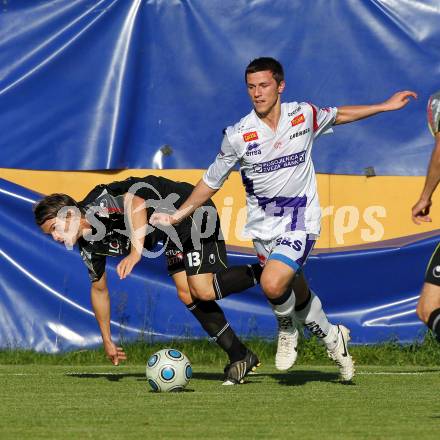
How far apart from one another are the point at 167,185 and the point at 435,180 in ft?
8.71

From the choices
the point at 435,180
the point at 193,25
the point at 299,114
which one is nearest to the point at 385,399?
the point at 435,180

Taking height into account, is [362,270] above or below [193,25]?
below

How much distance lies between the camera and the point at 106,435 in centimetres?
545

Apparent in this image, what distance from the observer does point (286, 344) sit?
7.89 m

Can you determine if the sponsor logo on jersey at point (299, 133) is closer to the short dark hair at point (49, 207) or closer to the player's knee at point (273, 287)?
the player's knee at point (273, 287)

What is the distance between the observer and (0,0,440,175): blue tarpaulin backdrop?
10.5 metres

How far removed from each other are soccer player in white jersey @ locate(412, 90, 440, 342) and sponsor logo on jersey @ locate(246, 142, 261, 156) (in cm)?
156

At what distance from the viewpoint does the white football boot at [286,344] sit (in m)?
7.85

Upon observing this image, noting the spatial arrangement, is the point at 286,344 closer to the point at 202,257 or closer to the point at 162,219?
the point at 202,257

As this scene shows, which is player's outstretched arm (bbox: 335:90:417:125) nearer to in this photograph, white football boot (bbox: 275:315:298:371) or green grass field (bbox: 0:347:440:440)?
white football boot (bbox: 275:315:298:371)

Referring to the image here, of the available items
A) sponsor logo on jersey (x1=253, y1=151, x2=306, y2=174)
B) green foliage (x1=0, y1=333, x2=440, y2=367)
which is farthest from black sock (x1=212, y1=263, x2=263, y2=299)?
green foliage (x1=0, y1=333, x2=440, y2=367)

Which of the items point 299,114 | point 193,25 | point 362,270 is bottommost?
point 362,270

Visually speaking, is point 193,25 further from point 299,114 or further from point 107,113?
point 299,114

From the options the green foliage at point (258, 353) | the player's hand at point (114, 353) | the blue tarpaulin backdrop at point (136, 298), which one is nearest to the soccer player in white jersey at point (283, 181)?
the player's hand at point (114, 353)
